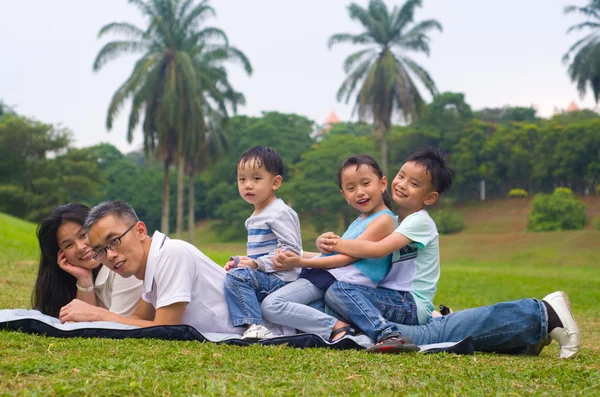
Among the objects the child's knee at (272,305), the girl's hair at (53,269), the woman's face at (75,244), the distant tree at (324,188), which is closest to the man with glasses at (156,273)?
the child's knee at (272,305)

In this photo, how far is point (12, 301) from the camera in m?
7.11

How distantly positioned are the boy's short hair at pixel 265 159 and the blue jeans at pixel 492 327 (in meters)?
0.93

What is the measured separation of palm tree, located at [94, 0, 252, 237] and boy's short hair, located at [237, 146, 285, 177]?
2818 cm

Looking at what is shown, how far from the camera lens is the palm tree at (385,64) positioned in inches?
1384

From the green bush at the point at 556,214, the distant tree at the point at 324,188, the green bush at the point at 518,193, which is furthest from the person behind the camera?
the green bush at the point at 518,193

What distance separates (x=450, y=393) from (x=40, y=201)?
4392 centimetres

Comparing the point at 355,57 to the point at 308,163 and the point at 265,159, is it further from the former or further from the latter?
the point at 265,159

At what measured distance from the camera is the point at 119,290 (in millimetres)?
4793

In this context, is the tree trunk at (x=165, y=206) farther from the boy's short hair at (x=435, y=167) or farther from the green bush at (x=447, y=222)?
the boy's short hair at (x=435, y=167)

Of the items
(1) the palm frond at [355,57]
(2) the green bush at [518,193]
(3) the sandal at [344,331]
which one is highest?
(1) the palm frond at [355,57]

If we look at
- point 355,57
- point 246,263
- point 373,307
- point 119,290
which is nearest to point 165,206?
point 355,57

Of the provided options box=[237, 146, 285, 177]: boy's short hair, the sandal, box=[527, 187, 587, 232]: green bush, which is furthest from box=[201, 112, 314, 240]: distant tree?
the sandal

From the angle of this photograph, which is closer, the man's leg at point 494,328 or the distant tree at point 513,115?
the man's leg at point 494,328

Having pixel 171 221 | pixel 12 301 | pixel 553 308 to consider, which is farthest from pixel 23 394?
pixel 171 221
